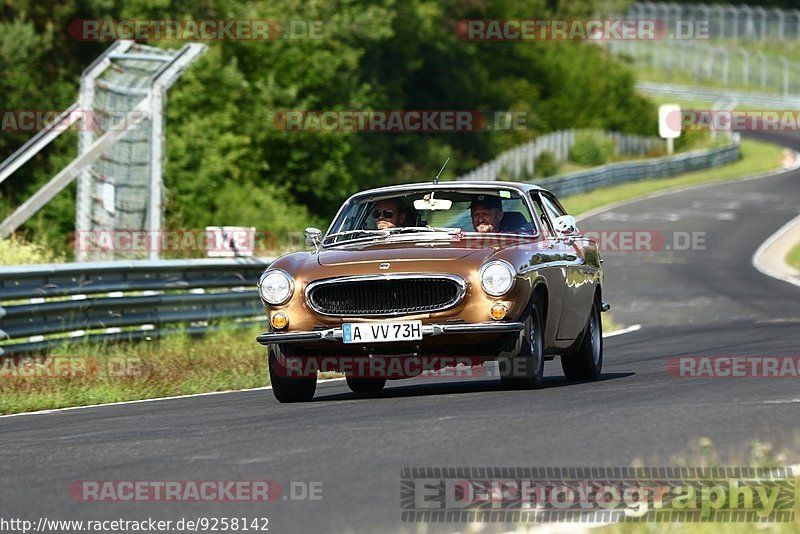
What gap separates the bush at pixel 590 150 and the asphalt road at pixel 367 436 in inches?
2022

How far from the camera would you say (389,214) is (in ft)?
39.9

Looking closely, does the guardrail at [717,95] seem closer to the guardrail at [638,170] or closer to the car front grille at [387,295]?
the guardrail at [638,170]

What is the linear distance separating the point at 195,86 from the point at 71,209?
9.01m

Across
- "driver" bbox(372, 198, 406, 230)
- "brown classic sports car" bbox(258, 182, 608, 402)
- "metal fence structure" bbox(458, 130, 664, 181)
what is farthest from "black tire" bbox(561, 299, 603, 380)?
"metal fence structure" bbox(458, 130, 664, 181)

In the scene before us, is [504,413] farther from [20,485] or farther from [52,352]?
[52,352]

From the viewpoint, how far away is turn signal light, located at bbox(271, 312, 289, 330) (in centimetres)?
1102

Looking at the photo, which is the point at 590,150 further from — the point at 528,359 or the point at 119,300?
the point at 528,359

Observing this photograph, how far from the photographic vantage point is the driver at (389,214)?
12.1 metres

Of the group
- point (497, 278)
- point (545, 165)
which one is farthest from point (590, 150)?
point (497, 278)

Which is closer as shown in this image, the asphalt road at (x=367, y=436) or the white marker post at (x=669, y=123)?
the asphalt road at (x=367, y=436)

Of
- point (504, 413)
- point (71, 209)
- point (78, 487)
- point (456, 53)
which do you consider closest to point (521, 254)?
point (504, 413)

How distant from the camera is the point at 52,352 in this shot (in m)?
15.2

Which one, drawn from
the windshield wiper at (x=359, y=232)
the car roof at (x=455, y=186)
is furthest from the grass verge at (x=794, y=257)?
the windshield wiper at (x=359, y=232)

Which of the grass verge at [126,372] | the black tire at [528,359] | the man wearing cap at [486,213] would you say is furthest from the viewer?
the grass verge at [126,372]
